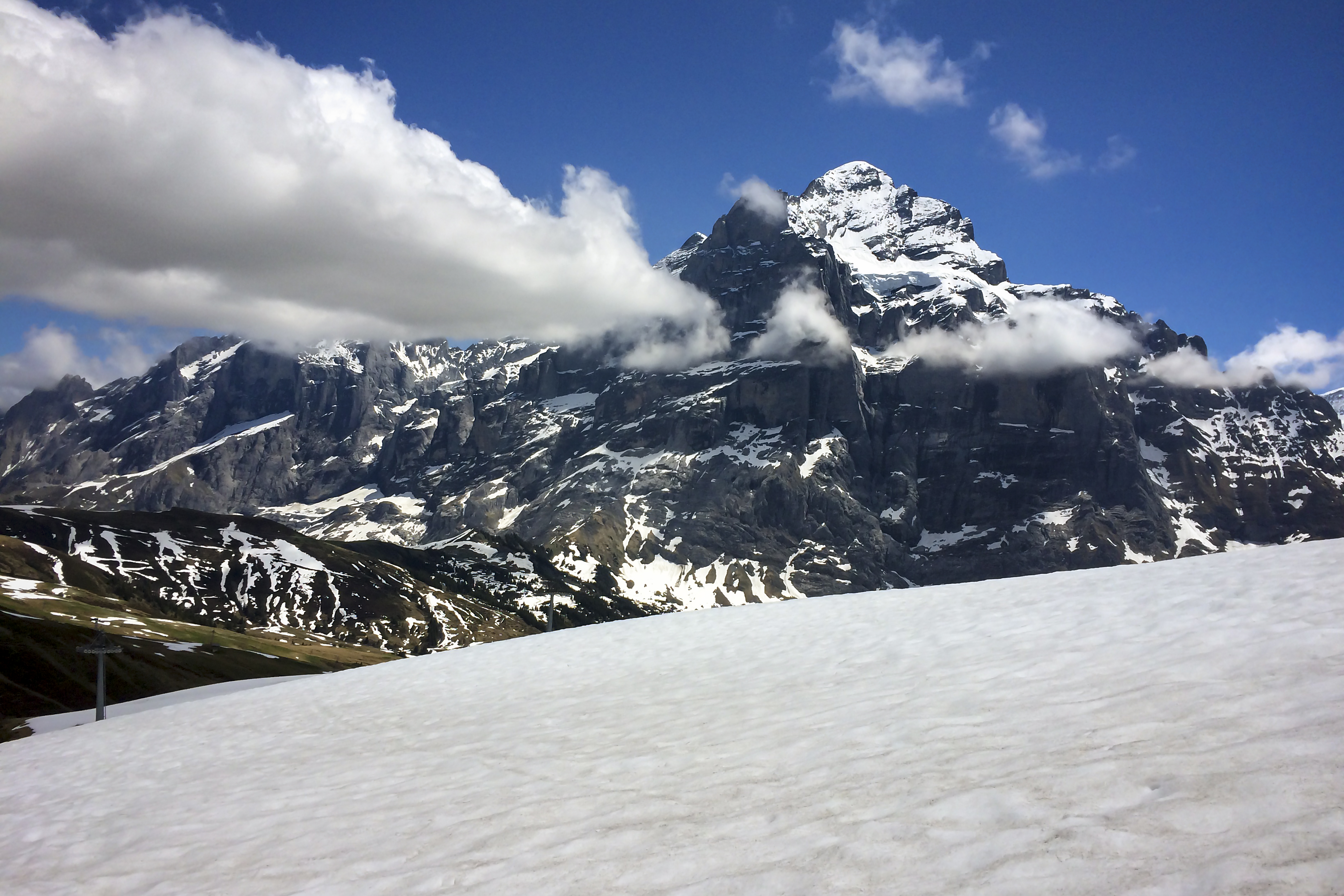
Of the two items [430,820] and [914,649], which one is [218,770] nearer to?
[430,820]

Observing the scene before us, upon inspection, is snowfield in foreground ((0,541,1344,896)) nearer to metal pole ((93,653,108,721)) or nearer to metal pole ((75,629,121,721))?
metal pole ((93,653,108,721))

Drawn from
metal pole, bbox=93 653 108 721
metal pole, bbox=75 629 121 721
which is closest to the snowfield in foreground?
metal pole, bbox=93 653 108 721

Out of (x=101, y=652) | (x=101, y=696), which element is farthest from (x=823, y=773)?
(x=101, y=652)

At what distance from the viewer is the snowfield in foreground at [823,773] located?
25.6ft

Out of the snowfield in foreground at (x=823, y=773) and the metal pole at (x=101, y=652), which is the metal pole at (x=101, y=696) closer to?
the metal pole at (x=101, y=652)

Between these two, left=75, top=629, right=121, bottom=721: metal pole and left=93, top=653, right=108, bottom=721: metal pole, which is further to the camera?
left=75, top=629, right=121, bottom=721: metal pole

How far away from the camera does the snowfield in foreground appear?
780 centimetres

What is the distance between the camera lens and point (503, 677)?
2302 cm

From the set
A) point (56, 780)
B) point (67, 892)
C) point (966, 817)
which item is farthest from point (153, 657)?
point (966, 817)

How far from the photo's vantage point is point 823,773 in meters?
10.7

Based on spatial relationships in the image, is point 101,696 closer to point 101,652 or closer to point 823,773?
point 101,652

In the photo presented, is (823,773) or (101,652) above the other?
(101,652)

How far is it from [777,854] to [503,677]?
15643mm

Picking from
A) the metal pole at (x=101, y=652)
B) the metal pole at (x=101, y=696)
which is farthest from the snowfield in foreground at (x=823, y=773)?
the metal pole at (x=101, y=652)
